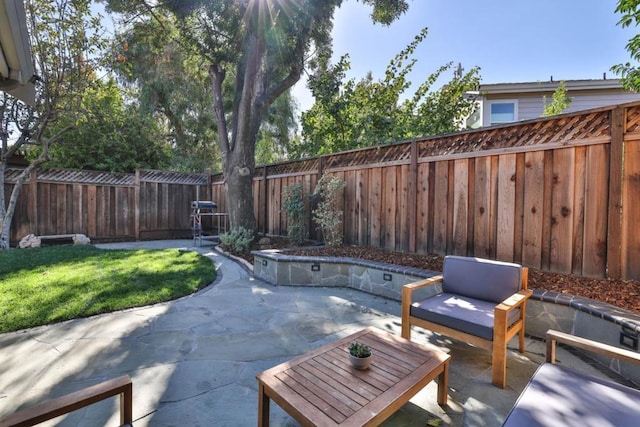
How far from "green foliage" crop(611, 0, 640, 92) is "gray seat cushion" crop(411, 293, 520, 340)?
3.18 meters

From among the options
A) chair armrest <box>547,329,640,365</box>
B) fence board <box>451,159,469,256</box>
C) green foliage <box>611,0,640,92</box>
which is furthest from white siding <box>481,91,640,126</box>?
chair armrest <box>547,329,640,365</box>

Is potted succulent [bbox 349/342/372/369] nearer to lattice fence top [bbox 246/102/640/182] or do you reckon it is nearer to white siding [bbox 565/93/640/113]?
lattice fence top [bbox 246/102/640/182]

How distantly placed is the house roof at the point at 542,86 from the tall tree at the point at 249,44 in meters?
3.75

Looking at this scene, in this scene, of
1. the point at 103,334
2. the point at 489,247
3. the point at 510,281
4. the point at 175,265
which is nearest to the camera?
the point at 510,281

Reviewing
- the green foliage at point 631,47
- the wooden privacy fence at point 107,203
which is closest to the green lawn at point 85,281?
the wooden privacy fence at point 107,203

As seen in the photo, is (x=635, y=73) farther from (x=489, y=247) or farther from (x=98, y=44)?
(x=98, y=44)

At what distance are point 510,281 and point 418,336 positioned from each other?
988mm

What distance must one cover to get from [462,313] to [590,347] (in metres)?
0.88

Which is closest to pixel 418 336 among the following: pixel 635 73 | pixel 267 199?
pixel 635 73

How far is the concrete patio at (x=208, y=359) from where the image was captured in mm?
1910

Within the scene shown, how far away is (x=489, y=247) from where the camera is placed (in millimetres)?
4039

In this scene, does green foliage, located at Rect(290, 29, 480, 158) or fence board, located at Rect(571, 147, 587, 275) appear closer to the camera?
fence board, located at Rect(571, 147, 587, 275)

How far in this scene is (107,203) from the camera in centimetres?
863

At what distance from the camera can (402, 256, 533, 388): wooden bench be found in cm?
225
